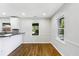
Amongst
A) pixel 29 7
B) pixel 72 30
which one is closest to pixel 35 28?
pixel 29 7

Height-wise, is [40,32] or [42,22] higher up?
[42,22]

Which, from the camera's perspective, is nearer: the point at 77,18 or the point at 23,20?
the point at 77,18

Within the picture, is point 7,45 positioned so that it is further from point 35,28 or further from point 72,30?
point 35,28

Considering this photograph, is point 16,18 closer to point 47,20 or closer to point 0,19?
point 0,19

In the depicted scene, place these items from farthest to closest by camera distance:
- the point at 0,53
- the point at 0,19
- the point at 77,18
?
the point at 0,19
the point at 0,53
the point at 77,18

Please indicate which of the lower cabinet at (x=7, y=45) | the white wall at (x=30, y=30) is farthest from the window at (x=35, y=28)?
the lower cabinet at (x=7, y=45)

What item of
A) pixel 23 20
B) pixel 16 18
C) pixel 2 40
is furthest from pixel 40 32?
pixel 2 40

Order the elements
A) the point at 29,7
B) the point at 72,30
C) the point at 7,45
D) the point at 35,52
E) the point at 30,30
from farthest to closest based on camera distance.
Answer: the point at 30,30 < the point at 35,52 < the point at 29,7 < the point at 7,45 < the point at 72,30

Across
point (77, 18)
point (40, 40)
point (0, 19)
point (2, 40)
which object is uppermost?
point (0, 19)

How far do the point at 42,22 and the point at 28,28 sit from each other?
1.35 meters

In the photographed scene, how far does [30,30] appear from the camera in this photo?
31.5 ft

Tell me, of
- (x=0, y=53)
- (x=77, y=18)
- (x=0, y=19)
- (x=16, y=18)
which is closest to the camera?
(x=77, y=18)

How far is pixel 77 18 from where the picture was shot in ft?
9.20

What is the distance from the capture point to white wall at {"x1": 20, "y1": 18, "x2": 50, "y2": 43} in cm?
959
